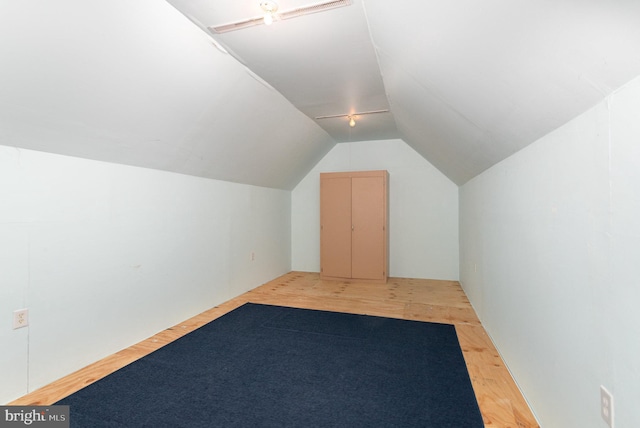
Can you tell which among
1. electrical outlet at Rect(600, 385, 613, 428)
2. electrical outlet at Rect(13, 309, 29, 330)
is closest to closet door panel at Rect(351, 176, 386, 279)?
electrical outlet at Rect(600, 385, 613, 428)

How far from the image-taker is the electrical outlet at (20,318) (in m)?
1.91

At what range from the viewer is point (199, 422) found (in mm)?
1706

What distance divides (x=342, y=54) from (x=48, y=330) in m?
2.88

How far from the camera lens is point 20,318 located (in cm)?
193

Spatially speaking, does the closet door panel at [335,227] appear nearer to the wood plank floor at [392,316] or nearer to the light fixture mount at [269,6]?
the wood plank floor at [392,316]

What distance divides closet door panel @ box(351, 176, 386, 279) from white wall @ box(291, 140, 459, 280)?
565mm

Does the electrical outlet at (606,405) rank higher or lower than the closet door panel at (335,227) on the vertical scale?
lower

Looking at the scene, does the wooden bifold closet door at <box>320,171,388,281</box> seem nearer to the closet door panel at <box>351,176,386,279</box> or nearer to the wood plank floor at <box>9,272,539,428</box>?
the closet door panel at <box>351,176,386,279</box>

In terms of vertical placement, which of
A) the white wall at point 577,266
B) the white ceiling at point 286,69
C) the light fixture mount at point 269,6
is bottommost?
Result: the white wall at point 577,266

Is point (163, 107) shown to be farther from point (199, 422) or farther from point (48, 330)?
point (199, 422)

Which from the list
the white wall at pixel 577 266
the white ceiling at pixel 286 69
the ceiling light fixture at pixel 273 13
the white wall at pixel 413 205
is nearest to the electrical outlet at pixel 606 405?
the white wall at pixel 577 266

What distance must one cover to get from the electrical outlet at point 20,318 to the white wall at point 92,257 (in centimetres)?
3

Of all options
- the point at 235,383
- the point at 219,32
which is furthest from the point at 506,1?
the point at 235,383

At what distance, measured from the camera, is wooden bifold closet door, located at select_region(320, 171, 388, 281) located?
4.99 m
